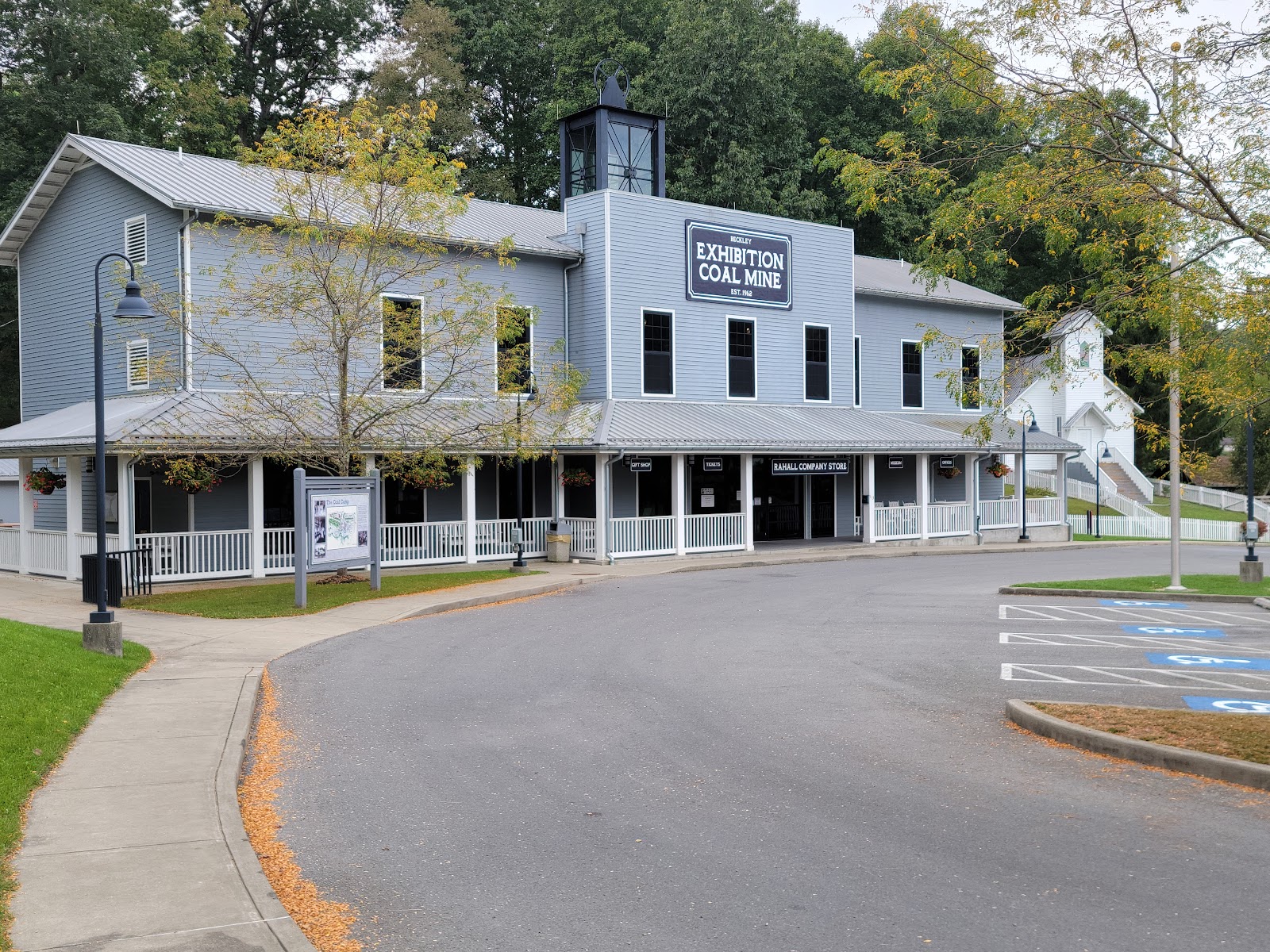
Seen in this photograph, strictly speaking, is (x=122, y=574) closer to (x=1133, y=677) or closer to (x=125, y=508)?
(x=125, y=508)

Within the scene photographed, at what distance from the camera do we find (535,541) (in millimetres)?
29875

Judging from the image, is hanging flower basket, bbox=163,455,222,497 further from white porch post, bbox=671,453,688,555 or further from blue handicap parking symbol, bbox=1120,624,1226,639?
blue handicap parking symbol, bbox=1120,624,1226,639

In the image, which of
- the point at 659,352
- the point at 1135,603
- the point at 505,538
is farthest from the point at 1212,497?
the point at 505,538

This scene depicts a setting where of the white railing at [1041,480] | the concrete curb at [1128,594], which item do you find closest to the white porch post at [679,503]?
the concrete curb at [1128,594]

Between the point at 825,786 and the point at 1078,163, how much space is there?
247 inches

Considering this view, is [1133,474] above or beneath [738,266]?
beneath

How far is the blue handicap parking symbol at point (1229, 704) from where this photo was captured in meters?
11.1

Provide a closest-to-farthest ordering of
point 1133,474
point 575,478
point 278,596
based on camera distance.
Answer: point 278,596 < point 575,478 < point 1133,474

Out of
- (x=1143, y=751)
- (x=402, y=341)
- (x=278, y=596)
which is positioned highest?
(x=402, y=341)

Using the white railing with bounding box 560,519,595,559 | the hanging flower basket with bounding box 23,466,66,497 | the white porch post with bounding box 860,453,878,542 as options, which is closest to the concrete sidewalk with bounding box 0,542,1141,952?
the hanging flower basket with bounding box 23,466,66,497

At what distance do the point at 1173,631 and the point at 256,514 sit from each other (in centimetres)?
1743

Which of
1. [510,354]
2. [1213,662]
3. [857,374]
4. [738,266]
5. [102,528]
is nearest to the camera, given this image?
[1213,662]

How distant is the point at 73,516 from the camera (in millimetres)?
25062

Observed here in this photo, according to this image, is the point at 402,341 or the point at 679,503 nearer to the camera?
the point at 402,341
